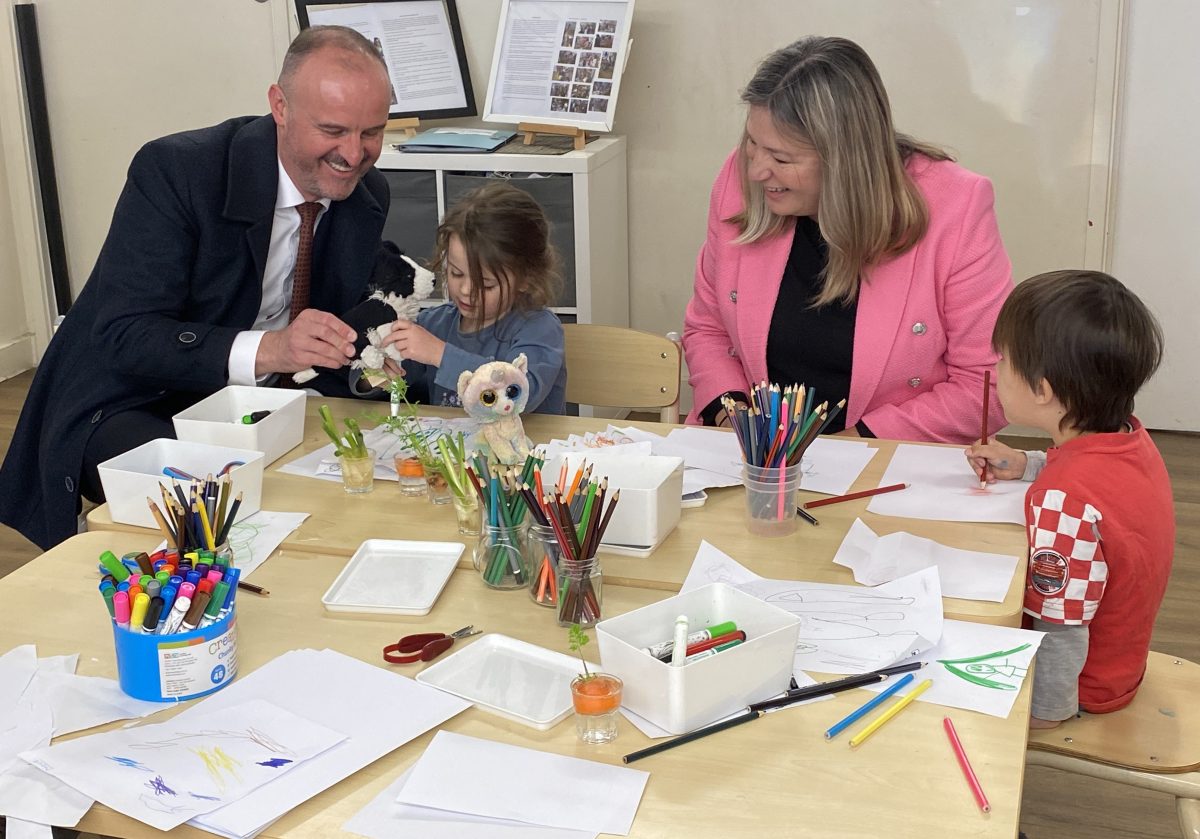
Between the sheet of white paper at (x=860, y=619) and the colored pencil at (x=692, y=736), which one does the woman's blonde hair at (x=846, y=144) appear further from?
the colored pencil at (x=692, y=736)

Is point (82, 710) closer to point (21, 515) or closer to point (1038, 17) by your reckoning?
point (21, 515)

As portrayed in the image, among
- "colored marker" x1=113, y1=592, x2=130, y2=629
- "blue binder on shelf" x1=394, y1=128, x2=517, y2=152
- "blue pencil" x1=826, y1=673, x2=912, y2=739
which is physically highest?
"blue binder on shelf" x1=394, y1=128, x2=517, y2=152

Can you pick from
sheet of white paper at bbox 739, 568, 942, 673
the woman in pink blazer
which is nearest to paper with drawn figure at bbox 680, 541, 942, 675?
sheet of white paper at bbox 739, 568, 942, 673

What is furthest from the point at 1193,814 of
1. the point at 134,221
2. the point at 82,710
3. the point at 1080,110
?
the point at 1080,110

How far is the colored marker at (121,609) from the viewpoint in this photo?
1.24 metres

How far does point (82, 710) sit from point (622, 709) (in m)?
0.54

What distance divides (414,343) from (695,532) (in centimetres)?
65

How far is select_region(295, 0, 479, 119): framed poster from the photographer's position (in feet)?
13.0

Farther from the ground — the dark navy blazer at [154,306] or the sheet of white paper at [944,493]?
the dark navy blazer at [154,306]

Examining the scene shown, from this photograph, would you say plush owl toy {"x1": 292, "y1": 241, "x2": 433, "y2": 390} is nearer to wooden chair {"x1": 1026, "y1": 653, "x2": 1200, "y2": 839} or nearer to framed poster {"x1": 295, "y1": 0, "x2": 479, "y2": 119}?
wooden chair {"x1": 1026, "y1": 653, "x2": 1200, "y2": 839}

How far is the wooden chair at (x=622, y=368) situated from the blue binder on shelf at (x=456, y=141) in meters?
1.48

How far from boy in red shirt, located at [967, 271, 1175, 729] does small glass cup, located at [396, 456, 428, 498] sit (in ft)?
2.75

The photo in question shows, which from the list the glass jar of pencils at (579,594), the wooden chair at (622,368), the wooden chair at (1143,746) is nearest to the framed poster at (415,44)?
the wooden chair at (622,368)

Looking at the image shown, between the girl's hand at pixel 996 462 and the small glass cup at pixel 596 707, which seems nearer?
the small glass cup at pixel 596 707
